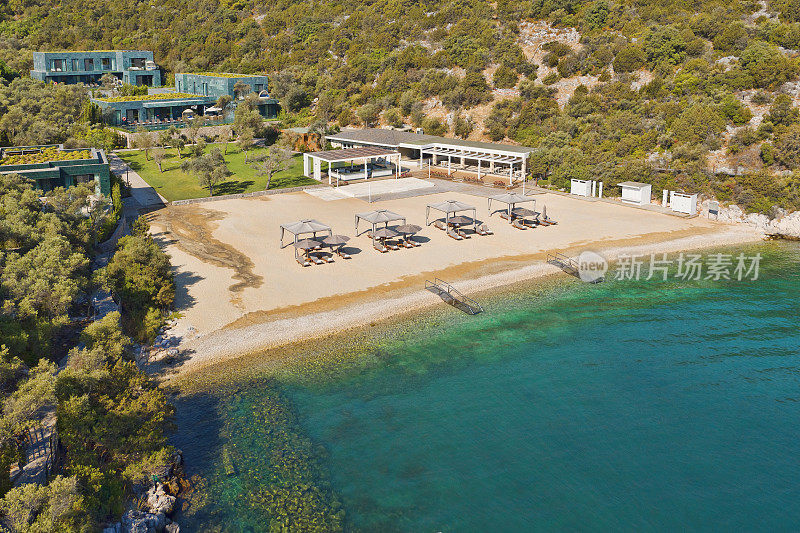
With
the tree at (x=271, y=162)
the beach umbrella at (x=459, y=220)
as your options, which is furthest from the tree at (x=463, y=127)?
the beach umbrella at (x=459, y=220)

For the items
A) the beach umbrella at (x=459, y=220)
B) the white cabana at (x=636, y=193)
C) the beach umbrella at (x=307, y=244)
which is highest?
the white cabana at (x=636, y=193)

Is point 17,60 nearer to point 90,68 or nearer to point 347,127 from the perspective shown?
point 90,68

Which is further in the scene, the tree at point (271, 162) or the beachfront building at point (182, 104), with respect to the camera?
the beachfront building at point (182, 104)

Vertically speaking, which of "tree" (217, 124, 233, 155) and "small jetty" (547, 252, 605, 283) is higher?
"tree" (217, 124, 233, 155)

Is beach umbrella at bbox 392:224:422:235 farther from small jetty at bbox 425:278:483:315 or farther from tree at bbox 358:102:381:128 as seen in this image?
tree at bbox 358:102:381:128

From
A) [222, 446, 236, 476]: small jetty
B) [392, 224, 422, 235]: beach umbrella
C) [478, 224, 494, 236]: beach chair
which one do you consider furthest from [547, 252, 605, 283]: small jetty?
[222, 446, 236, 476]: small jetty

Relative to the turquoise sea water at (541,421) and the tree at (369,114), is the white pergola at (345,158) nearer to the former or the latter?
the tree at (369,114)
